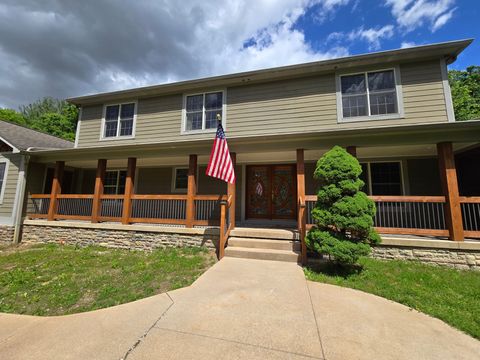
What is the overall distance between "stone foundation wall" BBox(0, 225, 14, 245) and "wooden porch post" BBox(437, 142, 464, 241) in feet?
45.8

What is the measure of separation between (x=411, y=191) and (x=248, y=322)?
7.47m

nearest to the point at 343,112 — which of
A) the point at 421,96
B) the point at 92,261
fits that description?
the point at 421,96

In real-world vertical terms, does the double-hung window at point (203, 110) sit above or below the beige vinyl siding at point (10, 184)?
above

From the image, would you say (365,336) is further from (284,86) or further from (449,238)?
(284,86)

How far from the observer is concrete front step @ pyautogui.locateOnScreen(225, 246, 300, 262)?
5.36 m

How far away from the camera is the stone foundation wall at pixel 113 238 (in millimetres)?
6716

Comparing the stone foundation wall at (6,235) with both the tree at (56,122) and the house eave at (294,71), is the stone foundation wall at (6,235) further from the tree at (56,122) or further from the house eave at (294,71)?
the tree at (56,122)

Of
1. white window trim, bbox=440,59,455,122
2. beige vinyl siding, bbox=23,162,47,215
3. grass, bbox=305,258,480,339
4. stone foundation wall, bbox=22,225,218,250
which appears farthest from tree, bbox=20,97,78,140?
white window trim, bbox=440,59,455,122

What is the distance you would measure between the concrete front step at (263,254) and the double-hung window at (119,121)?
23.4 ft

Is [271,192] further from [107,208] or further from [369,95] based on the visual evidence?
[107,208]

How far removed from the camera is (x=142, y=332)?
274 cm

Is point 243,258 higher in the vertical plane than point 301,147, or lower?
lower

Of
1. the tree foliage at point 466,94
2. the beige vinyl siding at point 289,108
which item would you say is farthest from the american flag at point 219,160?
the tree foliage at point 466,94

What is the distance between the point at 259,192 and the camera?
28.7ft
